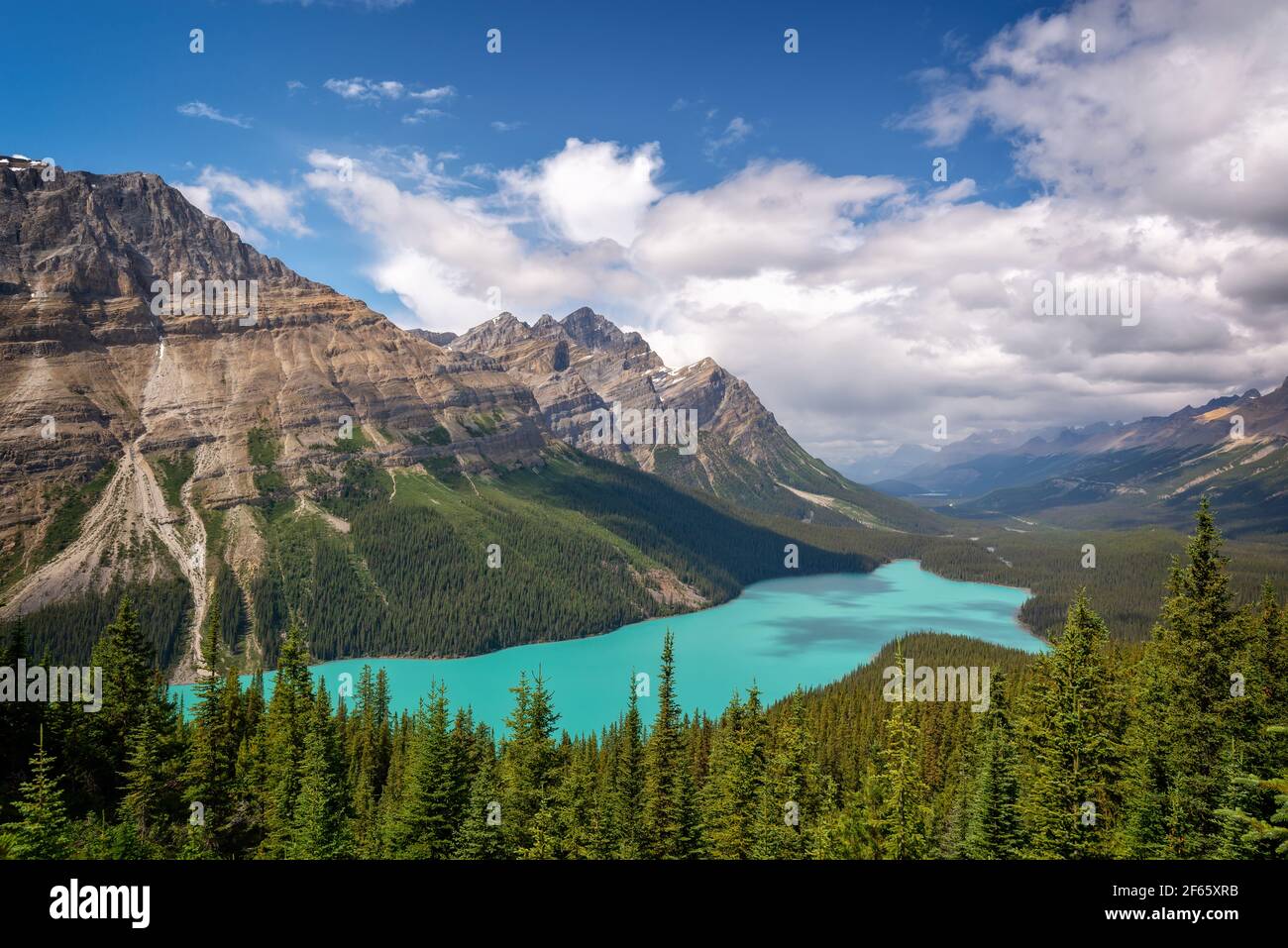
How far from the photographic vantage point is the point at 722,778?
4206 centimetres

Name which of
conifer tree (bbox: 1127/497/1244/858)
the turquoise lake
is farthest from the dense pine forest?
the turquoise lake

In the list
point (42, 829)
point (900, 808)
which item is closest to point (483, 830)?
point (42, 829)

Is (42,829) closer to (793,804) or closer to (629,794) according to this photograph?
(629,794)

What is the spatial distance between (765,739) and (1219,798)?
26.6m

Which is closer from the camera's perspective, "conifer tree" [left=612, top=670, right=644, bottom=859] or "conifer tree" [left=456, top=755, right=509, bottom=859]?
"conifer tree" [left=456, top=755, right=509, bottom=859]

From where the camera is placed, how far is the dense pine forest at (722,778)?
27.6 metres

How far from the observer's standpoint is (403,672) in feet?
536

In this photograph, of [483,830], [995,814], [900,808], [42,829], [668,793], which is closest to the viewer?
[42,829]

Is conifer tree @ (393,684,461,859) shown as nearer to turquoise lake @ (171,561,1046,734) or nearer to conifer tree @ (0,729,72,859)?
conifer tree @ (0,729,72,859)

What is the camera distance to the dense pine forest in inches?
1085

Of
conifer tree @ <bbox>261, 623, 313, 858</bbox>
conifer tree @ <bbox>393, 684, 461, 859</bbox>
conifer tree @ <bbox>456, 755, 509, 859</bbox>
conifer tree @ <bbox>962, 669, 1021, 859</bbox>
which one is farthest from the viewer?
conifer tree @ <bbox>261, 623, 313, 858</bbox>

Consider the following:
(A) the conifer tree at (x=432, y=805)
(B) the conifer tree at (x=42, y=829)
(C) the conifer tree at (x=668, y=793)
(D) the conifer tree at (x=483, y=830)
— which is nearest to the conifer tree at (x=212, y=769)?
(B) the conifer tree at (x=42, y=829)
